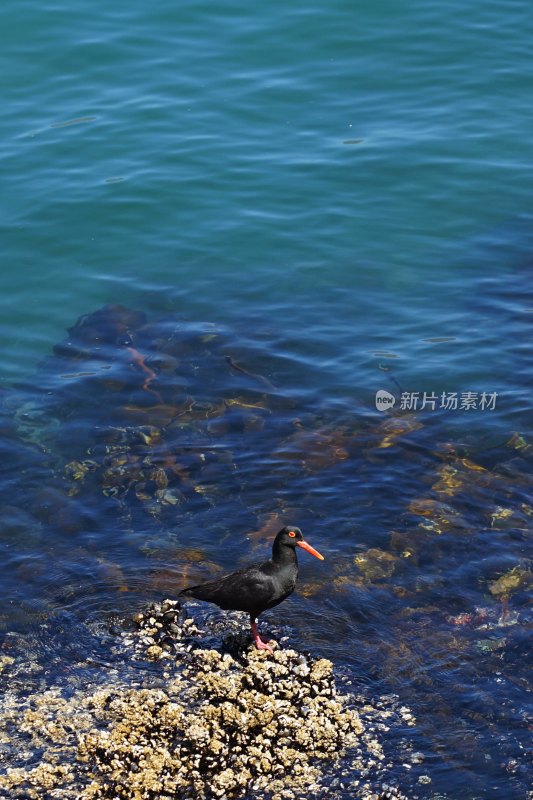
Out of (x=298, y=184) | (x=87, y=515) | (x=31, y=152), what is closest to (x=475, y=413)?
(x=87, y=515)

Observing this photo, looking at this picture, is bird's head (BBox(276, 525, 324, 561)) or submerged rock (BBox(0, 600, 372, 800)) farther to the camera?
bird's head (BBox(276, 525, 324, 561))

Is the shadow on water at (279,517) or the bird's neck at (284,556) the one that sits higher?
the bird's neck at (284,556)

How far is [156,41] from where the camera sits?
27.7 meters

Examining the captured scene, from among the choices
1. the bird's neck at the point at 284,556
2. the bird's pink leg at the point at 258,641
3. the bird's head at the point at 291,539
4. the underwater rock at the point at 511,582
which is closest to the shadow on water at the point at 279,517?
the underwater rock at the point at 511,582

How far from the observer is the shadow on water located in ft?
36.8

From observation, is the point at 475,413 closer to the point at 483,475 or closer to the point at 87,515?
the point at 483,475

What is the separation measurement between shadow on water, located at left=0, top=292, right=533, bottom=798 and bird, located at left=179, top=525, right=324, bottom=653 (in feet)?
2.13

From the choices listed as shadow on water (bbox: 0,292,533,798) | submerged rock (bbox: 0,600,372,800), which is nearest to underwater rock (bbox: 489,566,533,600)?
shadow on water (bbox: 0,292,533,798)

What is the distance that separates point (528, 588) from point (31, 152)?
1633 centimetres

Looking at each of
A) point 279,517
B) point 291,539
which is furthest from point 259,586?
point 279,517

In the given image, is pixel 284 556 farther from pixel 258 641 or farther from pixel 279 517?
pixel 279 517

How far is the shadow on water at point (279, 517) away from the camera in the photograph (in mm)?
11219

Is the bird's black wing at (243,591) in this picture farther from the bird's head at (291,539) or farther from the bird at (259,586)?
the bird's head at (291,539)

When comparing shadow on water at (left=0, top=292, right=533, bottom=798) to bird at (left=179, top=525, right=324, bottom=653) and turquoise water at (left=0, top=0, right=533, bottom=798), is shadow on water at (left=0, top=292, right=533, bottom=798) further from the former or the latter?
bird at (left=179, top=525, right=324, bottom=653)
